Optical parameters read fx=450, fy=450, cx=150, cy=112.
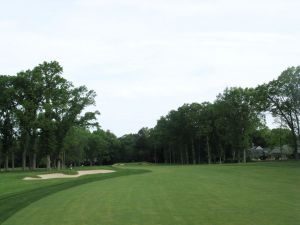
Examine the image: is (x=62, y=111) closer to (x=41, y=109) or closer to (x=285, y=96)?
(x=41, y=109)

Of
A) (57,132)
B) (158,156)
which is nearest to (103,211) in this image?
(57,132)

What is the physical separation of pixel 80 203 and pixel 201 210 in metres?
6.02

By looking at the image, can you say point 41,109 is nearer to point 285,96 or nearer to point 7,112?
point 7,112

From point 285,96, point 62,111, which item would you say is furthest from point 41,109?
point 285,96

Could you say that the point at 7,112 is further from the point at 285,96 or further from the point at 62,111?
the point at 285,96

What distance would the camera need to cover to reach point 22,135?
256 feet

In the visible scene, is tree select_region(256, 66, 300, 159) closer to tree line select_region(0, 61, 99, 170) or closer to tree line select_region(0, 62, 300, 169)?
tree line select_region(0, 62, 300, 169)

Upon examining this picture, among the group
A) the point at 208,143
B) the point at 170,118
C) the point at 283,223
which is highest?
the point at 170,118

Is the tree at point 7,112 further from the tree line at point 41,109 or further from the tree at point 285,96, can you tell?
the tree at point 285,96

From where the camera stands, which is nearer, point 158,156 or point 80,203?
point 80,203

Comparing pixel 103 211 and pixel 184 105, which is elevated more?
pixel 184 105

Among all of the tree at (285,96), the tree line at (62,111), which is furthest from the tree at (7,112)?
the tree at (285,96)

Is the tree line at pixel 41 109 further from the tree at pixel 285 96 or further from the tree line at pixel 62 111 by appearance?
the tree at pixel 285 96

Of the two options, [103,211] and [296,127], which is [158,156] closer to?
[296,127]
